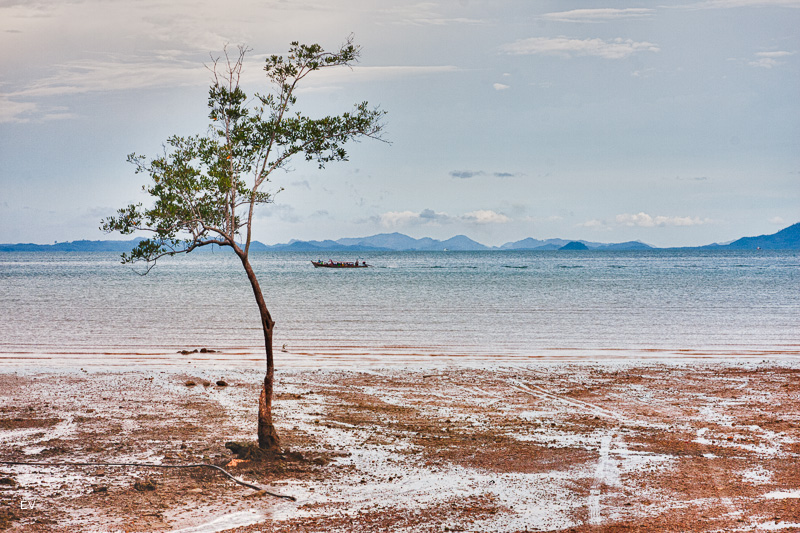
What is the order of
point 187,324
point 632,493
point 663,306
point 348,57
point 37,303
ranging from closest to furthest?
point 632,493 < point 348,57 < point 187,324 < point 663,306 < point 37,303

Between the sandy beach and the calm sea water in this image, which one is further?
the calm sea water

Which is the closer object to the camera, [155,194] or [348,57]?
[155,194]

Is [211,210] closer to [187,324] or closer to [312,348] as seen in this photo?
[312,348]

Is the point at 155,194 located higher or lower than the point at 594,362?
higher

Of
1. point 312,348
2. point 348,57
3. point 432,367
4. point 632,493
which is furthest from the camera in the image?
point 312,348

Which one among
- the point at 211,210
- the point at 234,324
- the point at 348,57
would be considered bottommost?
the point at 234,324

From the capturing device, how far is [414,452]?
40.2 ft

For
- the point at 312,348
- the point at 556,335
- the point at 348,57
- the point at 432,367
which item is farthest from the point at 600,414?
the point at 556,335

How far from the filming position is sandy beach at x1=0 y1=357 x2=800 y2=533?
930 cm

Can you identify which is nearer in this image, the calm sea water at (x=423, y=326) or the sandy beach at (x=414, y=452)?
the sandy beach at (x=414, y=452)

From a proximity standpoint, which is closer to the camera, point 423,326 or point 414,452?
point 414,452

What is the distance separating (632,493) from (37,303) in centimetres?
5102

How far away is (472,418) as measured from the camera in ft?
48.5

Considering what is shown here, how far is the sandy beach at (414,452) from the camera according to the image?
930cm
